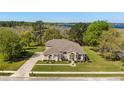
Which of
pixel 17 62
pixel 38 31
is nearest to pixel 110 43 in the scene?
pixel 38 31

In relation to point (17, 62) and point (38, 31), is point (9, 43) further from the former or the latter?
point (38, 31)

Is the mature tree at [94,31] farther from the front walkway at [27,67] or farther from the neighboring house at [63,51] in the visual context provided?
the front walkway at [27,67]

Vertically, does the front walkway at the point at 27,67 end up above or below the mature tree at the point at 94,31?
below

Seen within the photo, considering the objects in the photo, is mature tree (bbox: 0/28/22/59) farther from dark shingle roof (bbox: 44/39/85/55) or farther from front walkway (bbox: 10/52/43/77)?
dark shingle roof (bbox: 44/39/85/55)

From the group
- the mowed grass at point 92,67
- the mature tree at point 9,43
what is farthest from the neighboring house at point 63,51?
the mature tree at point 9,43
